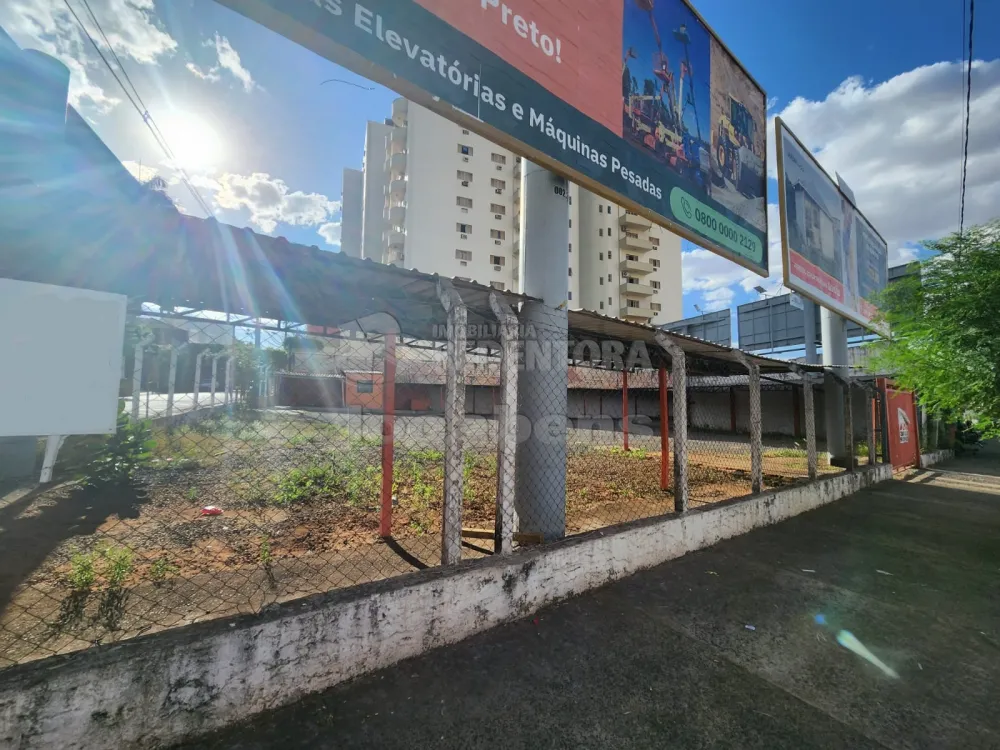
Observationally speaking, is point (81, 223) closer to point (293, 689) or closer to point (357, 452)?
point (293, 689)

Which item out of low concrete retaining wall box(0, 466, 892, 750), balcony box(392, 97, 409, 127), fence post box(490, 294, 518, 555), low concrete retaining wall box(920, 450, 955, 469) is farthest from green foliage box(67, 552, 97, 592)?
balcony box(392, 97, 409, 127)

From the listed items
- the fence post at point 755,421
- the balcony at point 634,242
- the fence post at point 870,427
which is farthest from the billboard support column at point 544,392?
the balcony at point 634,242

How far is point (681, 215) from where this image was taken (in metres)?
5.24

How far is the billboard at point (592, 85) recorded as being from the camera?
9.00ft

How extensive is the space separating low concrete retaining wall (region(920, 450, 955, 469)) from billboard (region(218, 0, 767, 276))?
25.6 feet

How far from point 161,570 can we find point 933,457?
51.1 ft

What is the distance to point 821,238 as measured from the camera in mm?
9242

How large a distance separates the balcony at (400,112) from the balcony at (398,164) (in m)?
3.14

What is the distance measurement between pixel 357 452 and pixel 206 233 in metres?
8.09

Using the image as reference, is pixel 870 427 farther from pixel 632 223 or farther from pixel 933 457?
pixel 632 223

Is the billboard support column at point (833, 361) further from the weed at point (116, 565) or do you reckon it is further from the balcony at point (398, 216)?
the balcony at point (398, 216)

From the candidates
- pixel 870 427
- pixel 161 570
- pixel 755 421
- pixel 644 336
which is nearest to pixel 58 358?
pixel 161 570

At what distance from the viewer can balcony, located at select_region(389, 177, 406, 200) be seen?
4078cm

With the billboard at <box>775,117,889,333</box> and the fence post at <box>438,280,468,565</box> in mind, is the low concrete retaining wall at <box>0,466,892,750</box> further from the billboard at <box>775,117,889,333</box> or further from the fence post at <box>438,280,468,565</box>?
the billboard at <box>775,117,889,333</box>
